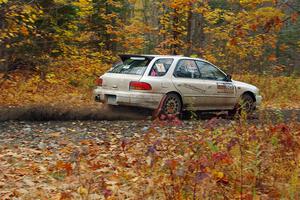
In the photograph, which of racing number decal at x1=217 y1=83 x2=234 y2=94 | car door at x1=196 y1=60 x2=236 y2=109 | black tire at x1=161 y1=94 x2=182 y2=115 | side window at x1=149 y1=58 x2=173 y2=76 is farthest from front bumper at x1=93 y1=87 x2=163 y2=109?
racing number decal at x1=217 y1=83 x2=234 y2=94

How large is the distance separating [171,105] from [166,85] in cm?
57

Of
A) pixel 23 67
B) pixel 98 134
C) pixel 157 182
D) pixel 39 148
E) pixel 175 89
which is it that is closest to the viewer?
A: pixel 157 182

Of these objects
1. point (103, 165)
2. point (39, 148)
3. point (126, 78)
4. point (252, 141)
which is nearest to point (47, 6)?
point (126, 78)

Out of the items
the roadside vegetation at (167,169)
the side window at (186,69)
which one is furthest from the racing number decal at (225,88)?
the roadside vegetation at (167,169)

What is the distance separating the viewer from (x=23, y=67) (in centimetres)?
1387

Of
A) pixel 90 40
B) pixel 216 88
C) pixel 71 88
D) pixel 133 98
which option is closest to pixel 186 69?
pixel 216 88

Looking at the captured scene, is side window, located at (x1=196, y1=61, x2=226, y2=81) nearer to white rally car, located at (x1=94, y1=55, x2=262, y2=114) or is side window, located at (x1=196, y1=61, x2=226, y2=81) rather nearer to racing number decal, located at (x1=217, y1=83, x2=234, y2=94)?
white rally car, located at (x1=94, y1=55, x2=262, y2=114)

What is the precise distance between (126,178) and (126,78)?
5.72m

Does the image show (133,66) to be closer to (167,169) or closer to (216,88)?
(216,88)

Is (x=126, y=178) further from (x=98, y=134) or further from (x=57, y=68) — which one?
(x=57, y=68)

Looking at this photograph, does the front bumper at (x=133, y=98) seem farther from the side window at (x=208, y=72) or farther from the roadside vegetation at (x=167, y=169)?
the roadside vegetation at (x=167, y=169)

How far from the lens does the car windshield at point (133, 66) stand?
11367mm

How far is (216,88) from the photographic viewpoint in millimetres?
12539

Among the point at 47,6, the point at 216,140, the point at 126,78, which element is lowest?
the point at 216,140
